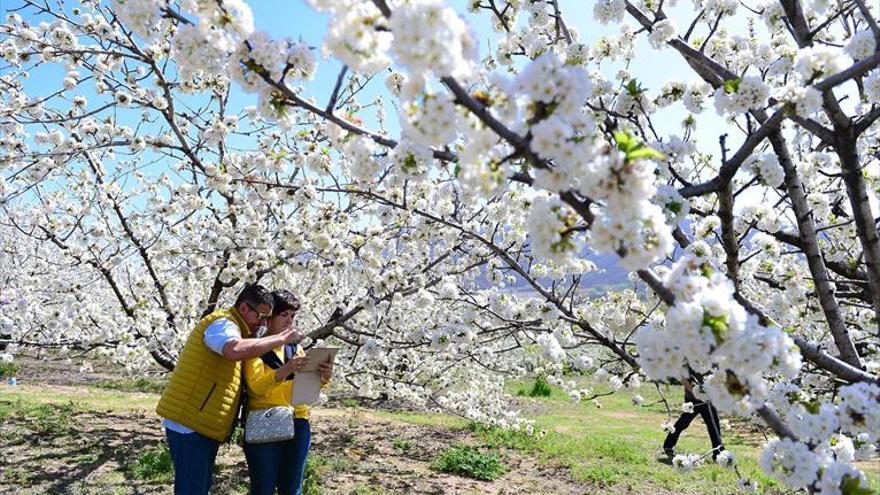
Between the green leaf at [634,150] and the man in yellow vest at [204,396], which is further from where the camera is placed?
the man in yellow vest at [204,396]

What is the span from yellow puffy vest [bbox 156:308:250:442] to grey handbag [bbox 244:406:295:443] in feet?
0.40

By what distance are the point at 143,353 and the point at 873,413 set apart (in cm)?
664

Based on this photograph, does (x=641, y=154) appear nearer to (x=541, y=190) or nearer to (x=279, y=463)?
(x=541, y=190)

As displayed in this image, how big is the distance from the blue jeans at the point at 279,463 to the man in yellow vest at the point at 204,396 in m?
0.25

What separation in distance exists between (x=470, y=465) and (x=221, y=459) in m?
3.02

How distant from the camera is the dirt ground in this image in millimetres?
5859

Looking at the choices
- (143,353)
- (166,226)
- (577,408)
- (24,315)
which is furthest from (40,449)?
(577,408)

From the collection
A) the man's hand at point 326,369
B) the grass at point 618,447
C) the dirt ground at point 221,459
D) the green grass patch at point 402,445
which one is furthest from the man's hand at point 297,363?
the green grass patch at point 402,445

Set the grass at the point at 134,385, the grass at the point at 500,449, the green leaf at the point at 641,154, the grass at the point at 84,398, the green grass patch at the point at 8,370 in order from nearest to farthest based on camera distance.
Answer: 1. the green leaf at the point at 641,154
2. the grass at the point at 500,449
3. the grass at the point at 84,398
4. the grass at the point at 134,385
5. the green grass patch at the point at 8,370

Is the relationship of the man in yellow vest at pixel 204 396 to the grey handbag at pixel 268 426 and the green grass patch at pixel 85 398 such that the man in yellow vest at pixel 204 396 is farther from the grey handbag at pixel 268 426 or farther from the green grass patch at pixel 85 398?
the green grass patch at pixel 85 398

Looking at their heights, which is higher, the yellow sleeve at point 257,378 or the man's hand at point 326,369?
the man's hand at point 326,369

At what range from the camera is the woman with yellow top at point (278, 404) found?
374 cm

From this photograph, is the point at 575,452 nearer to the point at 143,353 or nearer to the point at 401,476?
the point at 401,476

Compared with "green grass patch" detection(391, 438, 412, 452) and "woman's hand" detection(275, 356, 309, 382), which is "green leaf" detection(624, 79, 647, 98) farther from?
"green grass patch" detection(391, 438, 412, 452)
